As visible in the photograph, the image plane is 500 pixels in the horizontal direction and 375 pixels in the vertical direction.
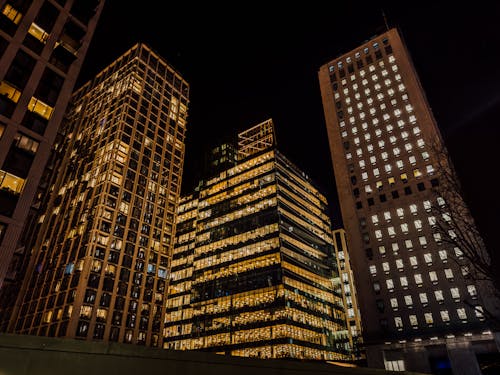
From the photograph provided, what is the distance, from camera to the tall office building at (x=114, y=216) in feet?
229

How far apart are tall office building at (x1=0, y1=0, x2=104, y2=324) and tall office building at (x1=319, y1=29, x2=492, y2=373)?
168ft

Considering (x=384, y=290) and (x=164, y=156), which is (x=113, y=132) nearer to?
(x=164, y=156)

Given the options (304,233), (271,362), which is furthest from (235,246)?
(271,362)

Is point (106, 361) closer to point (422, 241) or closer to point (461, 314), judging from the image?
point (461, 314)

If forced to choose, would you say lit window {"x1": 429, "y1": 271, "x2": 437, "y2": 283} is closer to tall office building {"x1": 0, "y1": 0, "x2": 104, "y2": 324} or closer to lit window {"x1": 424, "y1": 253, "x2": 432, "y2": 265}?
lit window {"x1": 424, "y1": 253, "x2": 432, "y2": 265}

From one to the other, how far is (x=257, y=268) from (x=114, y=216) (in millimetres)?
37915

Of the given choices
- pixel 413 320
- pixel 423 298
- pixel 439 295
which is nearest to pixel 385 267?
pixel 423 298

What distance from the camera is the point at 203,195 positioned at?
108 meters

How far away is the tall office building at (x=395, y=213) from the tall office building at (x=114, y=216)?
4973 cm

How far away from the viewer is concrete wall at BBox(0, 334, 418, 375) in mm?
6219

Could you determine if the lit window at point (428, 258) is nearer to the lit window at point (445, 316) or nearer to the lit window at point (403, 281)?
the lit window at point (403, 281)

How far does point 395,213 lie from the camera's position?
6225cm

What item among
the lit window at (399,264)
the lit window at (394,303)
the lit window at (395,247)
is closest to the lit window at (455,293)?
the lit window at (399,264)

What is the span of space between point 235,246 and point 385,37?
221 feet
